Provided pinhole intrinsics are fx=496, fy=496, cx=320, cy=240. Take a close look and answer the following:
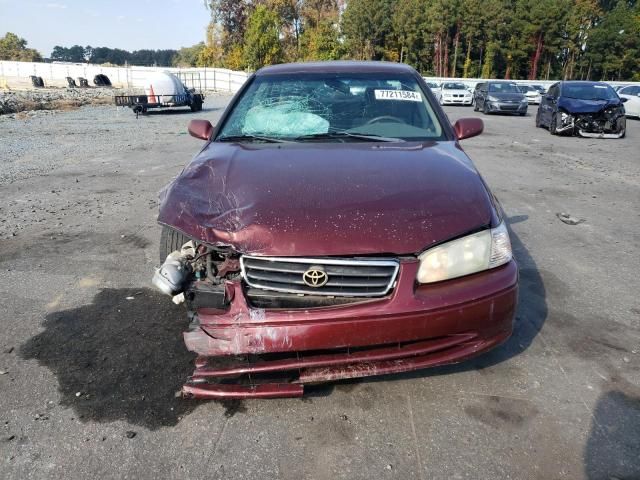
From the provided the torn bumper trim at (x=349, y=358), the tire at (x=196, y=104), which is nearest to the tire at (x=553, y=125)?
the torn bumper trim at (x=349, y=358)

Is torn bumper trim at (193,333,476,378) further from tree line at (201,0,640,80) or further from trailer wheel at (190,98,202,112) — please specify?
tree line at (201,0,640,80)

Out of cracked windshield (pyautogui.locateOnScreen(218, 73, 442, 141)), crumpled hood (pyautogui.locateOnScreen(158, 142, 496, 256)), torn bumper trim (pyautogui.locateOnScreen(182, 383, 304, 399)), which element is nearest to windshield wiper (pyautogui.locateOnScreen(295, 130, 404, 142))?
cracked windshield (pyautogui.locateOnScreen(218, 73, 442, 141))

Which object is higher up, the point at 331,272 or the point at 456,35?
the point at 456,35

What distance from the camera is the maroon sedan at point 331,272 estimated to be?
217cm

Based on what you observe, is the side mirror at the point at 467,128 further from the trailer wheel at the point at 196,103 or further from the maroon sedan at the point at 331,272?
the trailer wheel at the point at 196,103

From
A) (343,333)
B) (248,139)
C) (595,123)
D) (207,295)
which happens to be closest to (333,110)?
(248,139)

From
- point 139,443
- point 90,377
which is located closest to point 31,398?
point 90,377

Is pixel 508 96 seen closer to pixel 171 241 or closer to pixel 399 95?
pixel 399 95

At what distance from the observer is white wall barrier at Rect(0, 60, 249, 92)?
139ft

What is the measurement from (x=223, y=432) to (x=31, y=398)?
1075 mm

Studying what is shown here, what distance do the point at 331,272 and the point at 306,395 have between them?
74cm

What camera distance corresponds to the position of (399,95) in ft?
12.3

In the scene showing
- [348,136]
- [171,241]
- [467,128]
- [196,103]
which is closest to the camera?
[171,241]

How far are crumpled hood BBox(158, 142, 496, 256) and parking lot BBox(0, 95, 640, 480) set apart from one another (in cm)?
84
